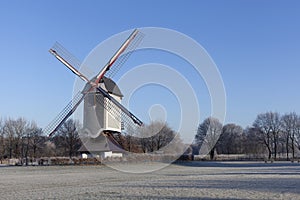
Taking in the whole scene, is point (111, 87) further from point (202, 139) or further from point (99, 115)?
point (202, 139)

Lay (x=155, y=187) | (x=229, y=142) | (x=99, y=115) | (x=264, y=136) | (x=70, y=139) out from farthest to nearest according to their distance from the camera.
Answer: (x=229, y=142) < (x=264, y=136) < (x=70, y=139) < (x=99, y=115) < (x=155, y=187)

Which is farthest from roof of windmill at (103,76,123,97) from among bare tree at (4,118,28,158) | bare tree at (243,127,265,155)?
bare tree at (243,127,265,155)

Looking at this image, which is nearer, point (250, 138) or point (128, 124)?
point (128, 124)

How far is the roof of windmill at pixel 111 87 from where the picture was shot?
50.8 meters

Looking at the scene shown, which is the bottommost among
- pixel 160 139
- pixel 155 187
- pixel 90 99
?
pixel 155 187

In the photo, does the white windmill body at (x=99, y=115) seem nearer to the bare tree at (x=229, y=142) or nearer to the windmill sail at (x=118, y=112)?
the windmill sail at (x=118, y=112)

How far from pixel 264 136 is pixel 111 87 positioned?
59.2 m

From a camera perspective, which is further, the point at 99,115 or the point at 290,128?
the point at 290,128

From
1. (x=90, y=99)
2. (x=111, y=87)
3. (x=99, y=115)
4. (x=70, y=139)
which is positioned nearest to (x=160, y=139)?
(x=70, y=139)

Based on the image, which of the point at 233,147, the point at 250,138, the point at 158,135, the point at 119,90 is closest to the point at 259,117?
the point at 250,138

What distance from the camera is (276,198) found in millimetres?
14609

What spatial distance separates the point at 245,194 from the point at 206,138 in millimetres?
87575

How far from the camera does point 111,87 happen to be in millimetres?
51625

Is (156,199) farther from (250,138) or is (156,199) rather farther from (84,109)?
(250,138)
